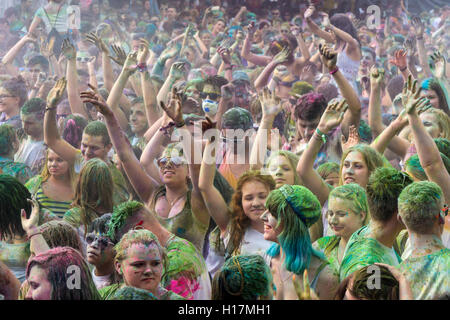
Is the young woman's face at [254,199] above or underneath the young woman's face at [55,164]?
underneath

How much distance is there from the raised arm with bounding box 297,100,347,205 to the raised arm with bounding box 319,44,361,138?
36 cm

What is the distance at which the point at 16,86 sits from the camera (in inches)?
313

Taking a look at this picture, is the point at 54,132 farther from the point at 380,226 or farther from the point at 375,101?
the point at 380,226

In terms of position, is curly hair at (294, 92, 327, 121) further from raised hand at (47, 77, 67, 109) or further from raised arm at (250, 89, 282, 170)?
raised hand at (47, 77, 67, 109)

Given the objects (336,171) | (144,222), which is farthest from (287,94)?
(144,222)

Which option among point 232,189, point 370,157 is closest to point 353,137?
point 370,157

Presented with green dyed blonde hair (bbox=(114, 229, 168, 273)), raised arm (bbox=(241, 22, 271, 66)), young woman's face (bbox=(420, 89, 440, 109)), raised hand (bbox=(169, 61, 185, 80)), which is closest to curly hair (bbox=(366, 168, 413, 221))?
green dyed blonde hair (bbox=(114, 229, 168, 273))

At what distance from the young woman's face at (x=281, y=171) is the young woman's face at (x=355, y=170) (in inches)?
14.1

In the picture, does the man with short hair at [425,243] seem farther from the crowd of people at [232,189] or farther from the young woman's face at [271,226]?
the young woman's face at [271,226]

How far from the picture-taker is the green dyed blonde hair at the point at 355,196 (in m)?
4.56

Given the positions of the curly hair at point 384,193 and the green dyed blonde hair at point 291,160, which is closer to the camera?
the curly hair at point 384,193

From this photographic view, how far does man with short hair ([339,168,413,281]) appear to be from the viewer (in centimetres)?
406

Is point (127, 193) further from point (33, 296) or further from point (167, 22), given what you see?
point (167, 22)

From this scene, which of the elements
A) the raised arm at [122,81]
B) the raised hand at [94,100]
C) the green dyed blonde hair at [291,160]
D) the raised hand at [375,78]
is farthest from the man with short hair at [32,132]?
the raised hand at [375,78]
